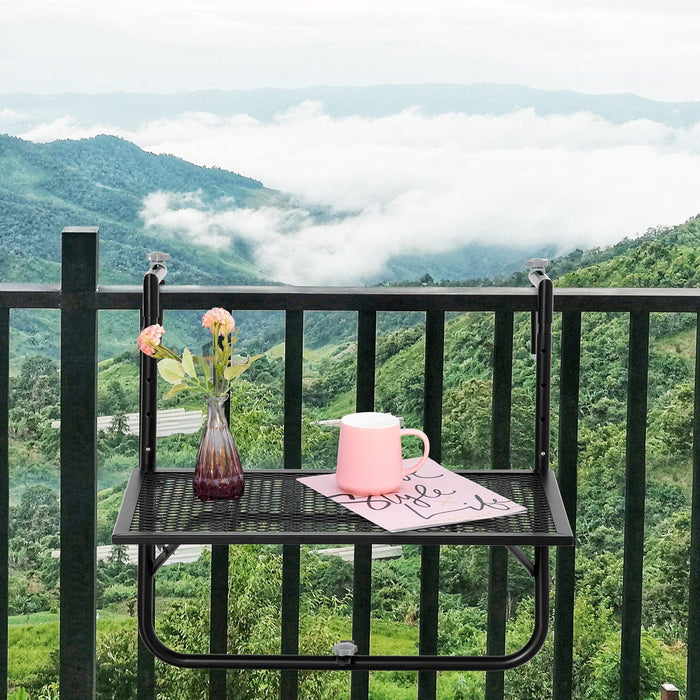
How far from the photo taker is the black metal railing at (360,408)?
67.4 inches

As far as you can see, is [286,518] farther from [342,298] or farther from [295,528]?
[342,298]

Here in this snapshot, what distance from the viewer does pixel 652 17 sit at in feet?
29.5

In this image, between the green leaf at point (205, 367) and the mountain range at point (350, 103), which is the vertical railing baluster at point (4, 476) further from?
the mountain range at point (350, 103)

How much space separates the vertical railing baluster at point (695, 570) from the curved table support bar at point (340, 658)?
47 cm

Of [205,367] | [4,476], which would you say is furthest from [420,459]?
[4,476]

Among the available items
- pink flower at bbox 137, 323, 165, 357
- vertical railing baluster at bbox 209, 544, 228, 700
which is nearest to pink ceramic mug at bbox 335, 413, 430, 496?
pink flower at bbox 137, 323, 165, 357

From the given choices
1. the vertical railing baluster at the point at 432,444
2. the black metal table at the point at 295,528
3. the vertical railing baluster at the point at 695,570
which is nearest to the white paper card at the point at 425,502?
the black metal table at the point at 295,528

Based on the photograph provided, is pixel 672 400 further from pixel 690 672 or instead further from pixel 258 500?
pixel 258 500

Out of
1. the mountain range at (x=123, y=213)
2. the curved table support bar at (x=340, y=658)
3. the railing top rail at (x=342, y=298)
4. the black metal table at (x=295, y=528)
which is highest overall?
the mountain range at (x=123, y=213)

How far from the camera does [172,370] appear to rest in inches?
56.2

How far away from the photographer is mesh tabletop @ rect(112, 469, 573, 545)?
1316 millimetres

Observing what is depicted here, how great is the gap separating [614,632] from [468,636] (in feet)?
3.35

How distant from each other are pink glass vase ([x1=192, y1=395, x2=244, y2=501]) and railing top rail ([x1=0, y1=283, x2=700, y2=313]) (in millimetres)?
298

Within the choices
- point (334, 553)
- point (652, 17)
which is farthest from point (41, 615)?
point (652, 17)
